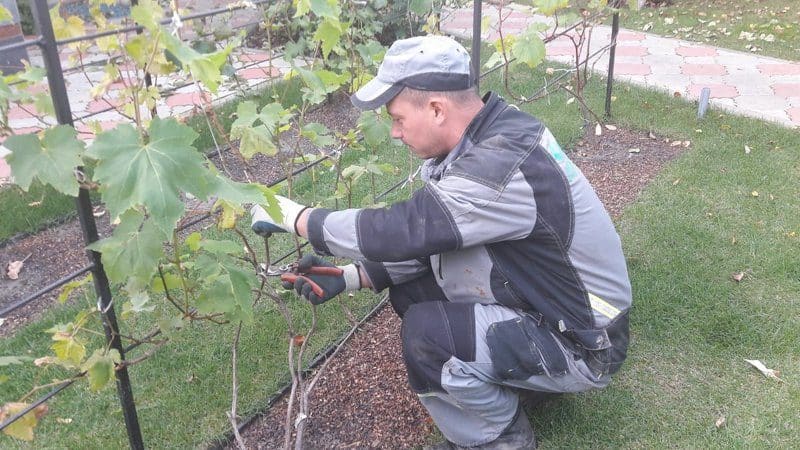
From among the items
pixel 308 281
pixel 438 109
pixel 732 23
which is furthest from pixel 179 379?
pixel 732 23

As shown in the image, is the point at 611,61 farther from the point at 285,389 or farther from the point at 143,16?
the point at 143,16

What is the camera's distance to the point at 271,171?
4.40m

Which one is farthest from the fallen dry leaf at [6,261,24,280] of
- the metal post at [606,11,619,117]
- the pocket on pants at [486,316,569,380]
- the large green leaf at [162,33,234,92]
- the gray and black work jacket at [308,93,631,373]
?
the metal post at [606,11,619,117]

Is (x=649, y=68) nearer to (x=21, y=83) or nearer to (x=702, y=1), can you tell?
(x=702, y=1)

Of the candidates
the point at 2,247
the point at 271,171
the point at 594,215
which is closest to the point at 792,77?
the point at 271,171

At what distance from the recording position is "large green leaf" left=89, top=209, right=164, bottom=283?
1.62m

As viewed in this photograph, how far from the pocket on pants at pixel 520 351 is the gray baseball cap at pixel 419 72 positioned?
709 mm

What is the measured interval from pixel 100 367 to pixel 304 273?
69 centimetres

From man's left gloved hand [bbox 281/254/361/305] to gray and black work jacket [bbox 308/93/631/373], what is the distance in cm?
20

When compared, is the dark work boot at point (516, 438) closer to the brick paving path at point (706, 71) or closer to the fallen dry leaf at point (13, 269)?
the fallen dry leaf at point (13, 269)

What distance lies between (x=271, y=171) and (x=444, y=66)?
2526mm

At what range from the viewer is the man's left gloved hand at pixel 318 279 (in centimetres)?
220

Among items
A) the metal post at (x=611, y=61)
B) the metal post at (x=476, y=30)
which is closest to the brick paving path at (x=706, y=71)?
the metal post at (x=611, y=61)

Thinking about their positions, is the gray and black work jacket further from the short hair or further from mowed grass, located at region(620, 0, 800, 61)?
mowed grass, located at region(620, 0, 800, 61)
